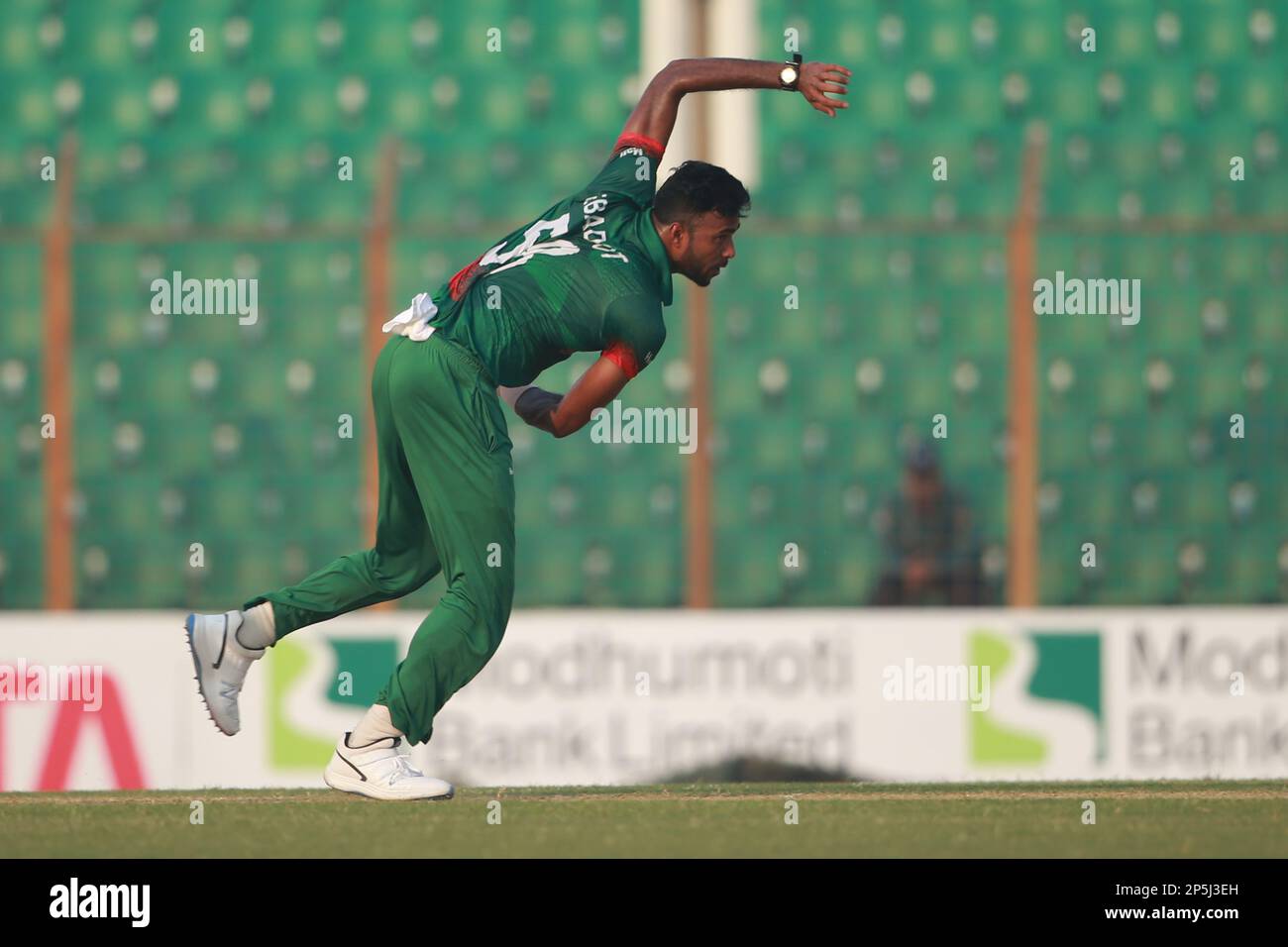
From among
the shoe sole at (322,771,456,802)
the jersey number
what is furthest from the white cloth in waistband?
the shoe sole at (322,771,456,802)

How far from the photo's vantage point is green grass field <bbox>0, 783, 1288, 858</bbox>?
4641mm

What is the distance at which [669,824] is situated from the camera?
509 cm

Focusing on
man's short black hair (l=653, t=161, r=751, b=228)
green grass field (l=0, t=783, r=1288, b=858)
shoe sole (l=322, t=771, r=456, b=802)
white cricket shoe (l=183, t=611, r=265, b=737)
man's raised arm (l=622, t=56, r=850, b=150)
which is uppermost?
man's raised arm (l=622, t=56, r=850, b=150)

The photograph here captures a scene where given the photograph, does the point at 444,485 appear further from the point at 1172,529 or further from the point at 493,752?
the point at 1172,529

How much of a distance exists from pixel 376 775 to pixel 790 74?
6.82ft

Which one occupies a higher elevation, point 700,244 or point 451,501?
point 700,244

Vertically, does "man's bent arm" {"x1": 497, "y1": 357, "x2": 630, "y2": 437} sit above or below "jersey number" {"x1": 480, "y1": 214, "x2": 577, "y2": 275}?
below

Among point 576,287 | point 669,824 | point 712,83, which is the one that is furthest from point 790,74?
point 669,824

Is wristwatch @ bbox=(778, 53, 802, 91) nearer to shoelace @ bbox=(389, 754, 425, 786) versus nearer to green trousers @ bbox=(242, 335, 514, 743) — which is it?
green trousers @ bbox=(242, 335, 514, 743)

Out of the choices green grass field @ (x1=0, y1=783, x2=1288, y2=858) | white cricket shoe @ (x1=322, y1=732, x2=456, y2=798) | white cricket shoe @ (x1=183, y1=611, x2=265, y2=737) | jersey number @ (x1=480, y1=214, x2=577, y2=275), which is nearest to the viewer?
green grass field @ (x1=0, y1=783, x2=1288, y2=858)

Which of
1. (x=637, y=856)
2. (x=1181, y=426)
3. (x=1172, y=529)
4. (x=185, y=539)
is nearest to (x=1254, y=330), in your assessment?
(x=1181, y=426)

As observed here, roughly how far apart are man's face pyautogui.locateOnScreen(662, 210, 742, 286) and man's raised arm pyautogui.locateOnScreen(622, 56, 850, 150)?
25 centimetres

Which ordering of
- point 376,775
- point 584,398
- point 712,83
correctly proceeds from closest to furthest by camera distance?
point 584,398, point 376,775, point 712,83

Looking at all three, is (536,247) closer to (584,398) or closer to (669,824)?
(584,398)
